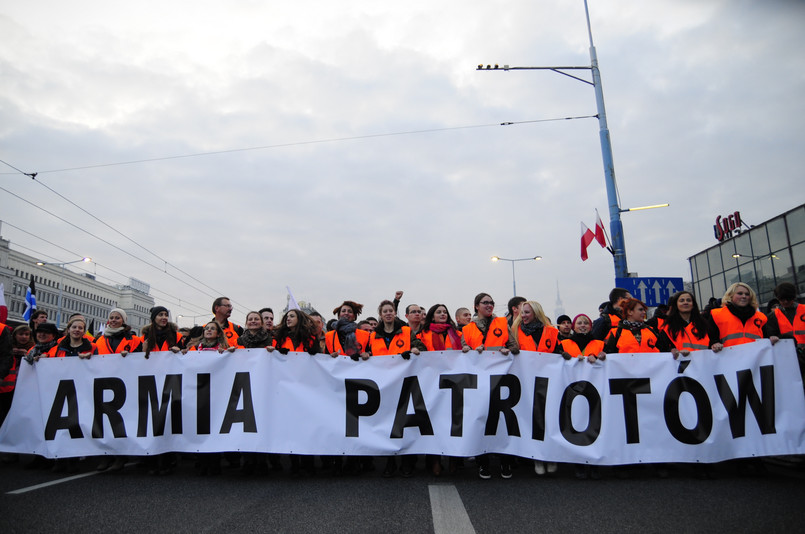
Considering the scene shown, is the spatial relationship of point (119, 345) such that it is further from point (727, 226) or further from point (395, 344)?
point (727, 226)

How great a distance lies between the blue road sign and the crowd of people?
418 cm

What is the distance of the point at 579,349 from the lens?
6.77m

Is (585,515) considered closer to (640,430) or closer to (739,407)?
(640,430)

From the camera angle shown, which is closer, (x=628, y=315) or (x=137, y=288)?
(x=628, y=315)

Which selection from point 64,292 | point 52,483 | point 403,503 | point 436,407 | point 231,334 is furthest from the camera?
point 64,292

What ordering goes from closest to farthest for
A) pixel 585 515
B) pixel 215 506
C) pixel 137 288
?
pixel 585 515 < pixel 215 506 < pixel 137 288

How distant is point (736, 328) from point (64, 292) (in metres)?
113

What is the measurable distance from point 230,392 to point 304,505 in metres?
2.11

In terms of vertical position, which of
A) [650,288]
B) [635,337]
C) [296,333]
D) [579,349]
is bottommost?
[579,349]

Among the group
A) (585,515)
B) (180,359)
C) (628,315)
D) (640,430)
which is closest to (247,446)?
(180,359)

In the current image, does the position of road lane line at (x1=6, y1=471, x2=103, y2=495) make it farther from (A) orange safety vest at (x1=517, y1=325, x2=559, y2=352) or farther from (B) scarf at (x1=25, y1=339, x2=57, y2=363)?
(A) orange safety vest at (x1=517, y1=325, x2=559, y2=352)

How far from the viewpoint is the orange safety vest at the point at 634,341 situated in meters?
6.37

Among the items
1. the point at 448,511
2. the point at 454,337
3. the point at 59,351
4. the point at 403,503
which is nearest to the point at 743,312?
the point at 454,337

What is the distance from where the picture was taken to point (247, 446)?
5.95 m
